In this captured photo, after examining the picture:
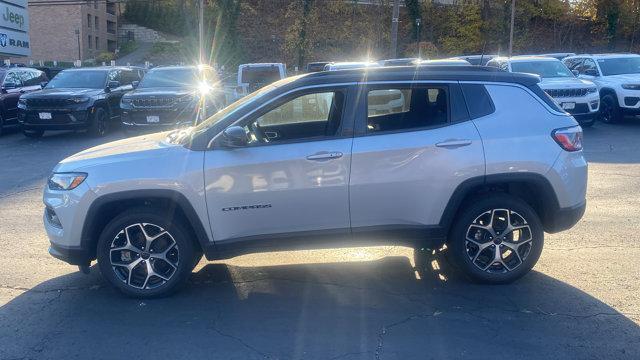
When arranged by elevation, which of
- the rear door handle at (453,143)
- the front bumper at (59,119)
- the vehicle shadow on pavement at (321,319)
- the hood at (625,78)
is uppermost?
the hood at (625,78)

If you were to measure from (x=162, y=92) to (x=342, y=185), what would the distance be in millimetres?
12151

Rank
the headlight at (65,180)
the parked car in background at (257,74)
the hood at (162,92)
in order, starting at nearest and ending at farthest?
the headlight at (65,180) → the hood at (162,92) → the parked car in background at (257,74)

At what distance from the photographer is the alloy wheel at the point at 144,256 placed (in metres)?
5.34

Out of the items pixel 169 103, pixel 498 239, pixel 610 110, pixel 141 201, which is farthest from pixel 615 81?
pixel 141 201

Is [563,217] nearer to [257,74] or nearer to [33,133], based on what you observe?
[257,74]

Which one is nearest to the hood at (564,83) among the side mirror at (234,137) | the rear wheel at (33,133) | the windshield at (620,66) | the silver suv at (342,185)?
the windshield at (620,66)

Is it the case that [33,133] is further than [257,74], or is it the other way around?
[257,74]

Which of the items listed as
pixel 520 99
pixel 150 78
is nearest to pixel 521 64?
pixel 150 78

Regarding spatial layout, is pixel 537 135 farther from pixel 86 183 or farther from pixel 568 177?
pixel 86 183

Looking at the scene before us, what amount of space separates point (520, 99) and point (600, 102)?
44.9 ft

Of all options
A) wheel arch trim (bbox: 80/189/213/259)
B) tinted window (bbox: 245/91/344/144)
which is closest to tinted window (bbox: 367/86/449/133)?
tinted window (bbox: 245/91/344/144)

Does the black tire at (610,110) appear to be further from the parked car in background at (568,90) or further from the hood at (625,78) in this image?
the parked car in background at (568,90)

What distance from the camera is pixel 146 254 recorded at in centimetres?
536

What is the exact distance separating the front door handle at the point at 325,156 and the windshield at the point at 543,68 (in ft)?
41.9
